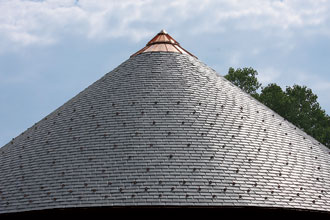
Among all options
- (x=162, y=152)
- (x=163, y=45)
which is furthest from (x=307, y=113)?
(x=162, y=152)

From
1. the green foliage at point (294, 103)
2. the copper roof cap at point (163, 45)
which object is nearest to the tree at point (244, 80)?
the green foliage at point (294, 103)

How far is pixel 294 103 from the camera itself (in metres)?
48.3

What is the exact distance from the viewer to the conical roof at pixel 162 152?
14047 millimetres

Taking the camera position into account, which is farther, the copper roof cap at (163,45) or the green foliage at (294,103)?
the green foliage at (294,103)

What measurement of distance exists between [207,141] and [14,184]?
5818mm

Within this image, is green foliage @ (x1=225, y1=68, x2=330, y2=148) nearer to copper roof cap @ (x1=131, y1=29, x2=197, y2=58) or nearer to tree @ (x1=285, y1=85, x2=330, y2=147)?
tree @ (x1=285, y1=85, x2=330, y2=147)

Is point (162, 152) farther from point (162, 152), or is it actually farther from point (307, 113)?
point (307, 113)

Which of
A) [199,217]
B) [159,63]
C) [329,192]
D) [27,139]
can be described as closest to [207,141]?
[199,217]

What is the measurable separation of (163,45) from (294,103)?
2889 cm

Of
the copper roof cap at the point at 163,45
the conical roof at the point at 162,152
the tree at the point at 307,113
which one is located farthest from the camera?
the tree at the point at 307,113

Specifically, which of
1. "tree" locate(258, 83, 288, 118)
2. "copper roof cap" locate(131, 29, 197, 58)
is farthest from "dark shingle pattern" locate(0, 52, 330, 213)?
"tree" locate(258, 83, 288, 118)

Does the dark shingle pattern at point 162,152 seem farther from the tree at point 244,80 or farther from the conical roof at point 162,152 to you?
the tree at point 244,80

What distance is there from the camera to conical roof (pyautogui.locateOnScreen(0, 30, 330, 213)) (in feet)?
46.1

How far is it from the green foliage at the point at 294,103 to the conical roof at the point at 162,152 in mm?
28288
